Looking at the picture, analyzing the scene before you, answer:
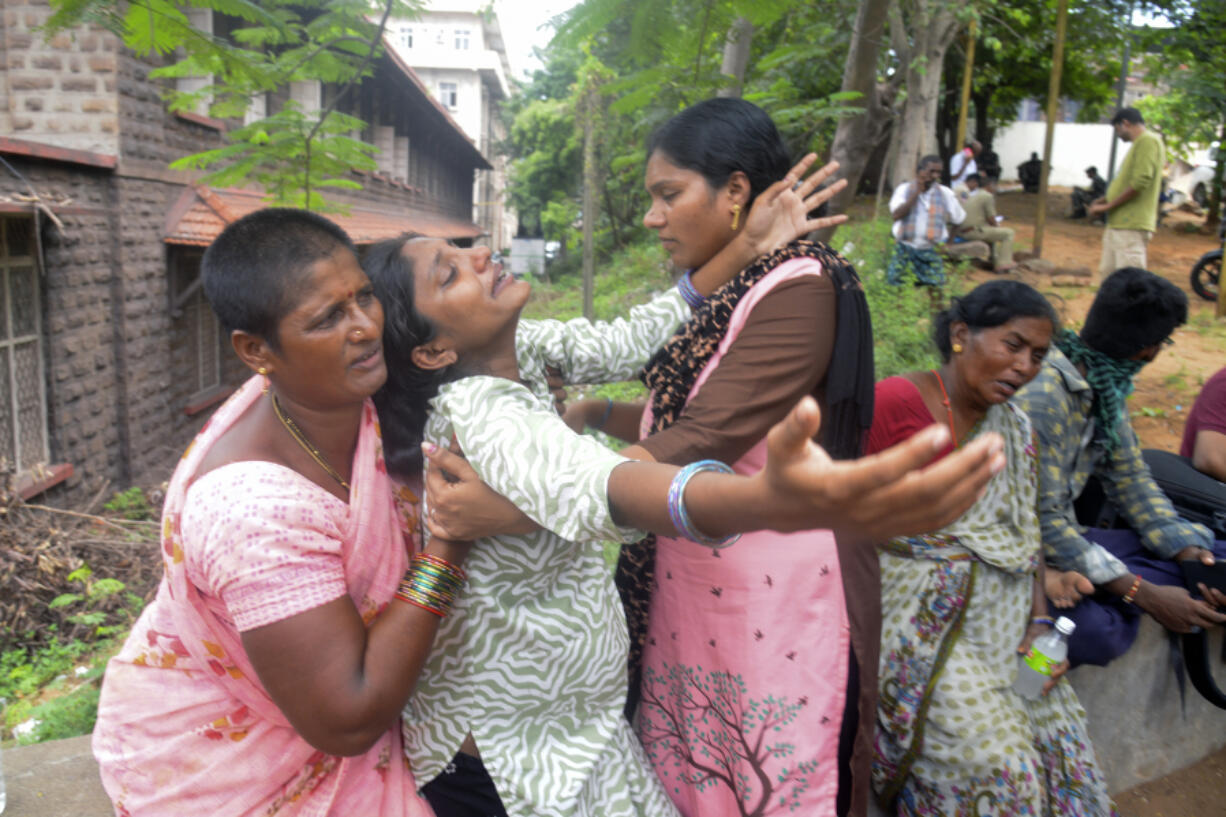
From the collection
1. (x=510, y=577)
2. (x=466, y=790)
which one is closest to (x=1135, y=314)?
(x=510, y=577)

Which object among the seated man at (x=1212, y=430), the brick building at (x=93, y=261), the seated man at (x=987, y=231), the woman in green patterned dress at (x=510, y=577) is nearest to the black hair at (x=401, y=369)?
the woman in green patterned dress at (x=510, y=577)

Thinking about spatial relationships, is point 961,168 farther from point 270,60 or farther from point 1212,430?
point 270,60

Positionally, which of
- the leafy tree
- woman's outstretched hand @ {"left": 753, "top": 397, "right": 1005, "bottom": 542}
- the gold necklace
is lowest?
the gold necklace

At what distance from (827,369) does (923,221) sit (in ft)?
21.8

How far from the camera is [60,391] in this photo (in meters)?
6.11

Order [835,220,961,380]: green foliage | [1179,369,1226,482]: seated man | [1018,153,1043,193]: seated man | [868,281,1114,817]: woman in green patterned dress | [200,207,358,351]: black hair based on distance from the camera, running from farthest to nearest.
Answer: [1018,153,1043,193]: seated man
[835,220,961,380]: green foliage
[1179,369,1226,482]: seated man
[868,281,1114,817]: woman in green patterned dress
[200,207,358,351]: black hair

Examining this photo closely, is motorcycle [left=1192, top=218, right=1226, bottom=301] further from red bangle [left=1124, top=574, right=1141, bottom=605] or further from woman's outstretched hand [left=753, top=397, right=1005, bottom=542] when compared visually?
woman's outstretched hand [left=753, top=397, right=1005, bottom=542]

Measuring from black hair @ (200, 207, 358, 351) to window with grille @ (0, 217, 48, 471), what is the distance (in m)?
5.18

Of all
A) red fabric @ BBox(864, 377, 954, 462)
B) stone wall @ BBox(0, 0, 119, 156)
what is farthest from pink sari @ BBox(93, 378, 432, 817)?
stone wall @ BBox(0, 0, 119, 156)

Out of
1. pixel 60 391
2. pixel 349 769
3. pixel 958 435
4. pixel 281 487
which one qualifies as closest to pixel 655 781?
Result: pixel 349 769

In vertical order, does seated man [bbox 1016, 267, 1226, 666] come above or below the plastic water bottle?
above

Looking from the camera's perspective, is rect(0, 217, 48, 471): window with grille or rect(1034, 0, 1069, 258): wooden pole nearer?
rect(0, 217, 48, 471): window with grille

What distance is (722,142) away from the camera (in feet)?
5.85

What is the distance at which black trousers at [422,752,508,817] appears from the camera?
144cm
